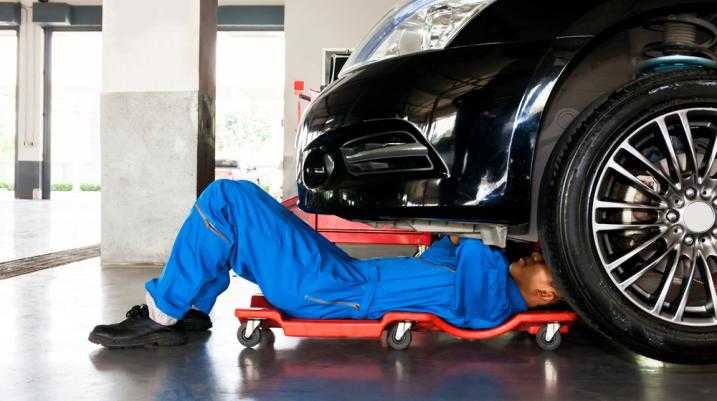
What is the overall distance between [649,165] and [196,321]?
165 cm

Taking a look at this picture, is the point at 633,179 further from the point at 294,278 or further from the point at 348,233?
the point at 348,233

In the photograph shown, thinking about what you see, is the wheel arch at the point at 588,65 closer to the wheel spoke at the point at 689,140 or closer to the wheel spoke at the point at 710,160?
the wheel spoke at the point at 689,140

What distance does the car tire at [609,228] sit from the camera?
2.01m

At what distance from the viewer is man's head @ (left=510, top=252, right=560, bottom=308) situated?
2354 millimetres

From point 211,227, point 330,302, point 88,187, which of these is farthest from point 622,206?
point 88,187

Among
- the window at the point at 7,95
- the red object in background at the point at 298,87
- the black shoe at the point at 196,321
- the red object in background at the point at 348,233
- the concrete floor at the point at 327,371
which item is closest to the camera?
the concrete floor at the point at 327,371

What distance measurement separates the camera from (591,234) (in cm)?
203

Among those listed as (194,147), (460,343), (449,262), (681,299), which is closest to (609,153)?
(681,299)

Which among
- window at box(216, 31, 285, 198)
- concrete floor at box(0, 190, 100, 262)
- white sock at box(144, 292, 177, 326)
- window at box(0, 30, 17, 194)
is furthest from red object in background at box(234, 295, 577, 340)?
window at box(216, 31, 285, 198)

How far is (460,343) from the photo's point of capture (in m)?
2.56

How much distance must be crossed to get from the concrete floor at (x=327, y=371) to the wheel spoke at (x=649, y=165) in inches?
22.5

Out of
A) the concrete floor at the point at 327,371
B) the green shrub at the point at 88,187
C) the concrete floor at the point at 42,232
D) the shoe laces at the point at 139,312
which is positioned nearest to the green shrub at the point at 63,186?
the green shrub at the point at 88,187

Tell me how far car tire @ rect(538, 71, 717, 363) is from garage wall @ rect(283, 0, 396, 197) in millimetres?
8623

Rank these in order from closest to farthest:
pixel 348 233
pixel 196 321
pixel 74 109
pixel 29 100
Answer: pixel 196 321, pixel 348 233, pixel 29 100, pixel 74 109
